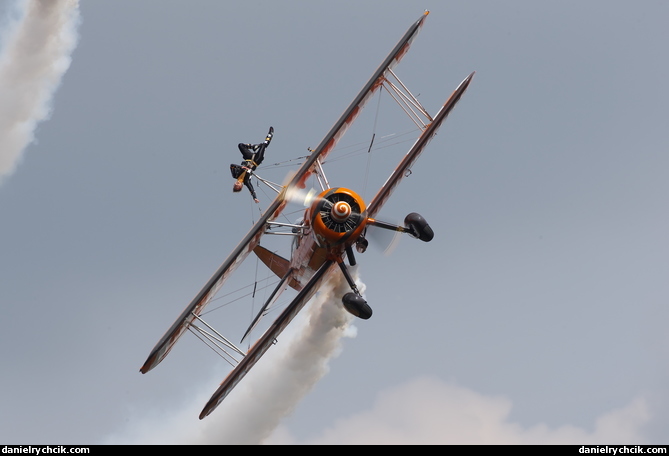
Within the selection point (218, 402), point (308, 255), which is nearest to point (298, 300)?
point (308, 255)

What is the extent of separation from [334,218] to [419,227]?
3104 mm

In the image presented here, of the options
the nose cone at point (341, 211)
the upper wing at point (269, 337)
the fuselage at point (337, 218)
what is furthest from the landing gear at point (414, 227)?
the upper wing at point (269, 337)

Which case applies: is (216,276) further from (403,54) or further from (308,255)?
(403,54)

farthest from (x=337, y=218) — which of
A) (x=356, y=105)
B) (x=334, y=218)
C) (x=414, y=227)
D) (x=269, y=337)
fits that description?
(x=356, y=105)

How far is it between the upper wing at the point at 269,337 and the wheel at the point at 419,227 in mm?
3153

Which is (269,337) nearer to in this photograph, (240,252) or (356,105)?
(240,252)

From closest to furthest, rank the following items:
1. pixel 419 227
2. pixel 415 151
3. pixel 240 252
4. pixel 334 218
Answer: pixel 334 218 → pixel 419 227 → pixel 240 252 → pixel 415 151

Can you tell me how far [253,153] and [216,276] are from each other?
5.55 metres

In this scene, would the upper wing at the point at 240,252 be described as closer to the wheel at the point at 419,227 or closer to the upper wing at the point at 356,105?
the upper wing at the point at 356,105

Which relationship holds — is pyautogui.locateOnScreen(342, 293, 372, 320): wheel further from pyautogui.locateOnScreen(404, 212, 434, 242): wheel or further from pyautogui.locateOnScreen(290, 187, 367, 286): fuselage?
pyautogui.locateOnScreen(404, 212, 434, 242): wheel

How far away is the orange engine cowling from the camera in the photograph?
47031 mm

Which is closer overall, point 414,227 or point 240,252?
point 414,227

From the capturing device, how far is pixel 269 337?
48.7 metres
